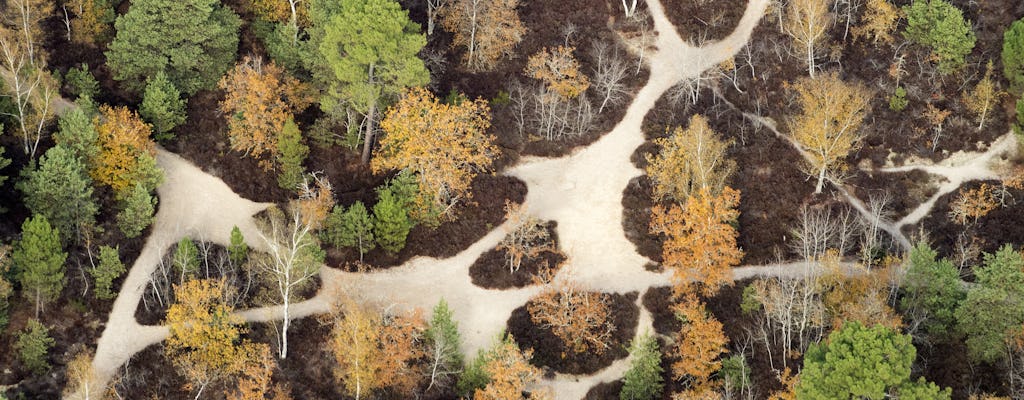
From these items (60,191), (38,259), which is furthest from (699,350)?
(60,191)

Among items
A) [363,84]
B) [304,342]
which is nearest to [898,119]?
[363,84]

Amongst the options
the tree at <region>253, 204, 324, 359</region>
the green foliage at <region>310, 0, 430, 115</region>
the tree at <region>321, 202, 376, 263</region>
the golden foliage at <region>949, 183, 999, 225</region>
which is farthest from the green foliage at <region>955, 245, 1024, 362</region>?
the tree at <region>253, 204, 324, 359</region>

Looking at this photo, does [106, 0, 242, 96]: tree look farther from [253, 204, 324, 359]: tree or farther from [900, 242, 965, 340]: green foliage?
[900, 242, 965, 340]: green foliage

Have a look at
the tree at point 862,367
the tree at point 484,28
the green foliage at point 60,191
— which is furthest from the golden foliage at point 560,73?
the green foliage at point 60,191

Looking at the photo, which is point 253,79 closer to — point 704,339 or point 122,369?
point 122,369

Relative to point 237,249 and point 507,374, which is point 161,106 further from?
point 507,374

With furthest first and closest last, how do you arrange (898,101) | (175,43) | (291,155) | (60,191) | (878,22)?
(878,22) < (898,101) < (175,43) < (291,155) < (60,191)
